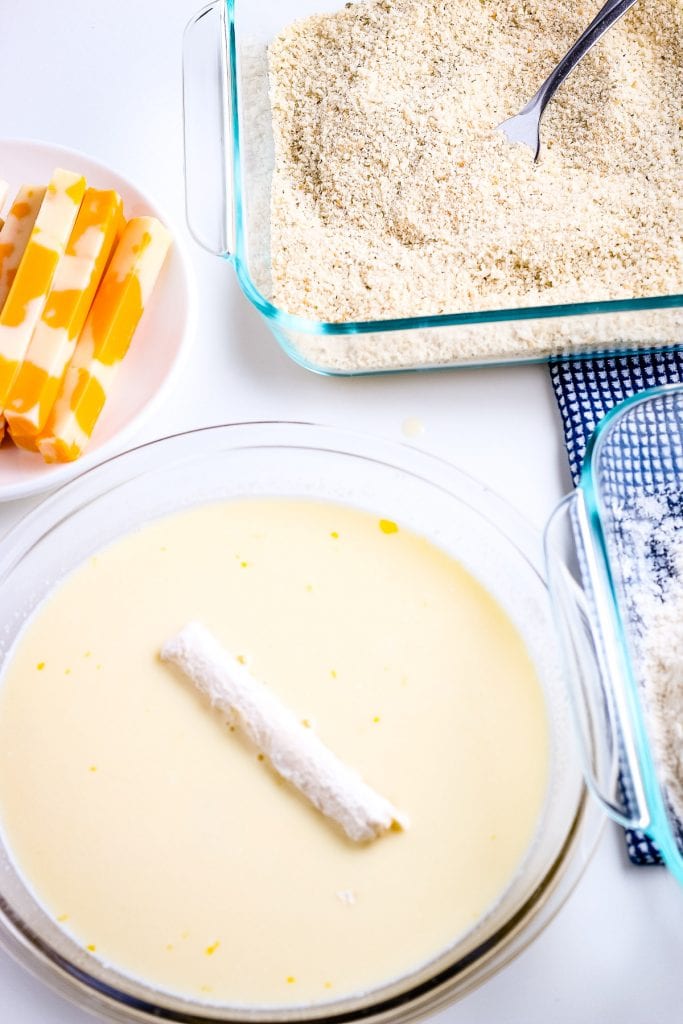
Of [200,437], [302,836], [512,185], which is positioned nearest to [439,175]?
[512,185]

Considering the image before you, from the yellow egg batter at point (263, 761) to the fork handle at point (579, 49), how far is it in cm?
44

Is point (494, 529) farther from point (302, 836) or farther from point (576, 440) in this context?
point (302, 836)

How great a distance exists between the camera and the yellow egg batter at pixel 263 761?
28.6 inches

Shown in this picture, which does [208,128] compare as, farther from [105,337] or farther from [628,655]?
[628,655]

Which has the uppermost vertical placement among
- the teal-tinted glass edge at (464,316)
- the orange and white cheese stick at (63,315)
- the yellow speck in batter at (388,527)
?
the orange and white cheese stick at (63,315)

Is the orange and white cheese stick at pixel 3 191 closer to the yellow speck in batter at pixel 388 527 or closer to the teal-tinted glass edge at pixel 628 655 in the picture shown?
the yellow speck in batter at pixel 388 527

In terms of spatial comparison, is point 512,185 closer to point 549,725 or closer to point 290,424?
point 290,424

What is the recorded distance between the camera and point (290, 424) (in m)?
0.87

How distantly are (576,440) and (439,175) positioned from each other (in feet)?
0.90

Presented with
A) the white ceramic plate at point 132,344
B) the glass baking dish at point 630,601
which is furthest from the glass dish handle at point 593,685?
the white ceramic plate at point 132,344

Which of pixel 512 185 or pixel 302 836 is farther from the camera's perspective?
pixel 512 185

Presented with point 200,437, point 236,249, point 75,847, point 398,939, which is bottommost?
point 398,939

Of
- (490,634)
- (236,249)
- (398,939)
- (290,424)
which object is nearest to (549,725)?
(490,634)

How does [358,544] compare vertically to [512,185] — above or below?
below
